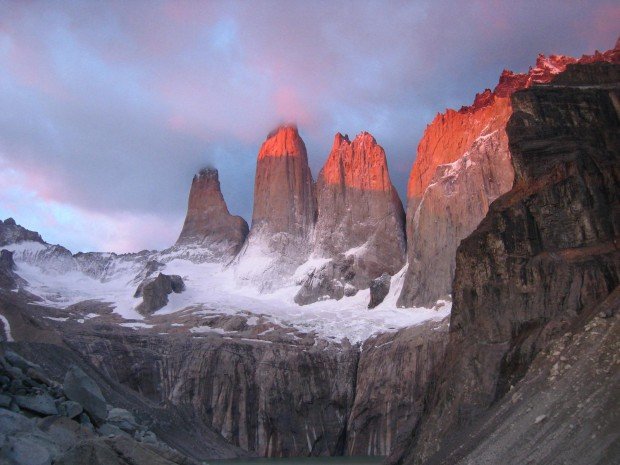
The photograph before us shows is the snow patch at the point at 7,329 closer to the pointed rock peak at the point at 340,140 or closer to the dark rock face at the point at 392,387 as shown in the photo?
the dark rock face at the point at 392,387

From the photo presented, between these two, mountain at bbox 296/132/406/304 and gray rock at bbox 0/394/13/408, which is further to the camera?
mountain at bbox 296/132/406/304

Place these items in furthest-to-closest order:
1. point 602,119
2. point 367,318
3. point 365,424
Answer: point 367,318
point 365,424
point 602,119

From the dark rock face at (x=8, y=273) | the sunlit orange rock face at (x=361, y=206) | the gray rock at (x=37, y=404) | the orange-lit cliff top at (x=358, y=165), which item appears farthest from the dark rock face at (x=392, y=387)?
the dark rock face at (x=8, y=273)

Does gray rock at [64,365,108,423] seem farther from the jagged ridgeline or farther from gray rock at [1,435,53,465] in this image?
gray rock at [1,435,53,465]

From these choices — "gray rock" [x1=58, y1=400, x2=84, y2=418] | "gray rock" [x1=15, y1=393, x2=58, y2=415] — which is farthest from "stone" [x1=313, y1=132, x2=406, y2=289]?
"gray rock" [x1=15, y1=393, x2=58, y2=415]

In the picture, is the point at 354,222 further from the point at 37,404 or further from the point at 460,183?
the point at 37,404

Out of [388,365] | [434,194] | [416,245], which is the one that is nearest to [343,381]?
[388,365]

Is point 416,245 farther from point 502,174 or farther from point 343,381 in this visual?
point 343,381
